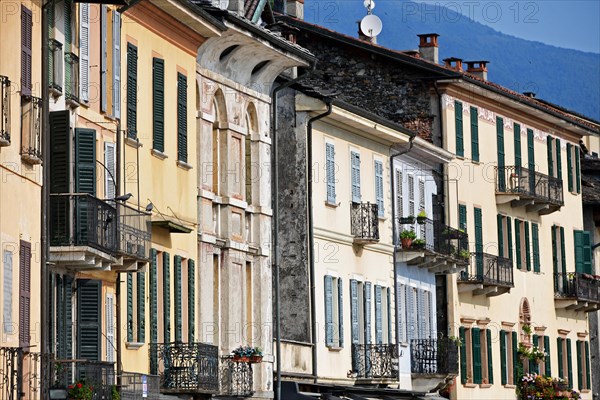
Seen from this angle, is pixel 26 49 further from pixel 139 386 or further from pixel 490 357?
pixel 490 357

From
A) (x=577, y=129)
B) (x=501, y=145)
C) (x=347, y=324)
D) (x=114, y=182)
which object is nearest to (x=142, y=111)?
(x=114, y=182)

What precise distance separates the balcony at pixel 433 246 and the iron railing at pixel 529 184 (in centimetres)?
495

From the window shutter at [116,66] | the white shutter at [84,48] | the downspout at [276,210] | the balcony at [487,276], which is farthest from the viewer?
the balcony at [487,276]

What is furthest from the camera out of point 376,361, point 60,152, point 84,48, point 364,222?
point 376,361

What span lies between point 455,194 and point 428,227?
330 centimetres

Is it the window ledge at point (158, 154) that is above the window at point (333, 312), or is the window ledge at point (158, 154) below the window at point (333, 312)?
above

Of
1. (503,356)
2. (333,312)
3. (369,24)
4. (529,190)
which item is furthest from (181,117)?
(529,190)

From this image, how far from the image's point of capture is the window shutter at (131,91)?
37000 millimetres

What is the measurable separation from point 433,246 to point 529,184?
936 cm

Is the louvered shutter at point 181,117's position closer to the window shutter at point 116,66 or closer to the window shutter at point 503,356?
the window shutter at point 116,66

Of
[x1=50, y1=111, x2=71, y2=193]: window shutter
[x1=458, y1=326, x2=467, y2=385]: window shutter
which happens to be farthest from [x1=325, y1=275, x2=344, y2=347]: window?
[x1=50, y1=111, x2=71, y2=193]: window shutter

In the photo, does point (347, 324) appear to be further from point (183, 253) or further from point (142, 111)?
point (142, 111)

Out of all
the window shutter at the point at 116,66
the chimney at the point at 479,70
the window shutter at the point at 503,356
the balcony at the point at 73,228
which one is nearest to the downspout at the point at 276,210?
the window shutter at the point at 116,66

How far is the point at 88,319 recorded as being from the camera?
34.3 meters
